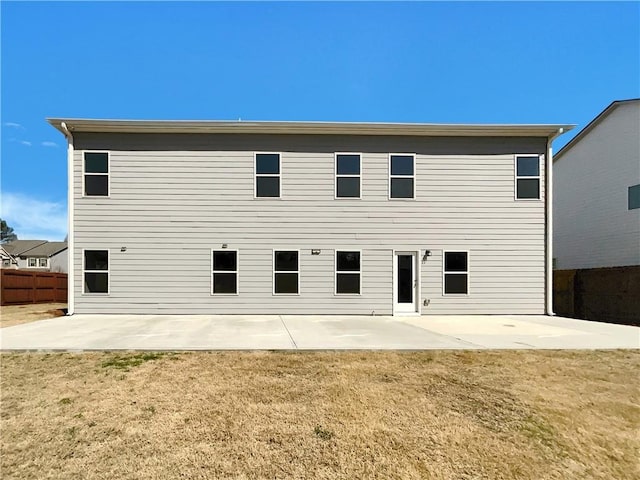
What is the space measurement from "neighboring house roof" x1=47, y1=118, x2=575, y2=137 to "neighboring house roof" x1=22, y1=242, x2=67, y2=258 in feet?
135

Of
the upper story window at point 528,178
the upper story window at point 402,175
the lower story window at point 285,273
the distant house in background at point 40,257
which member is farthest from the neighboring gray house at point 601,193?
the distant house in background at point 40,257

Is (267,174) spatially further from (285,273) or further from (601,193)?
(601,193)

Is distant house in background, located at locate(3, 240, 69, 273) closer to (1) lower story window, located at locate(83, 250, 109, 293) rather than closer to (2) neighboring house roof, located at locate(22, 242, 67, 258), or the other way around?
(2) neighboring house roof, located at locate(22, 242, 67, 258)

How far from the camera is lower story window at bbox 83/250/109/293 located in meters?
11.0

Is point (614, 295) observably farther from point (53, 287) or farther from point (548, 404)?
point (53, 287)

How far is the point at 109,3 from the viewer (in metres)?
8.55

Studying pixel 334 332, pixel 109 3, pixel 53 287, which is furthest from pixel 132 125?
pixel 53 287

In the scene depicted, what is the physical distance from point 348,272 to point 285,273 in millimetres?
1912

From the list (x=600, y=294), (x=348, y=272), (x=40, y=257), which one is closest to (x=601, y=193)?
(x=600, y=294)

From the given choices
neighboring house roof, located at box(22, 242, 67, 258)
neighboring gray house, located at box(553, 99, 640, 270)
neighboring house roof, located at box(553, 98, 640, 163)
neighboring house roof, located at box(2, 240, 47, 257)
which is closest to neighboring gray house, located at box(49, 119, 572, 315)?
neighboring gray house, located at box(553, 99, 640, 270)

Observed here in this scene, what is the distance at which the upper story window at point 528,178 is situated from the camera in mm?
11688

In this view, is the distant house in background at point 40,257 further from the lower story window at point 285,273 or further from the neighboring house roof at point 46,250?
the lower story window at point 285,273

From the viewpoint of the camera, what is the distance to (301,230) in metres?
11.3

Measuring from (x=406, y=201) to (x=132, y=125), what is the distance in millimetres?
8479
